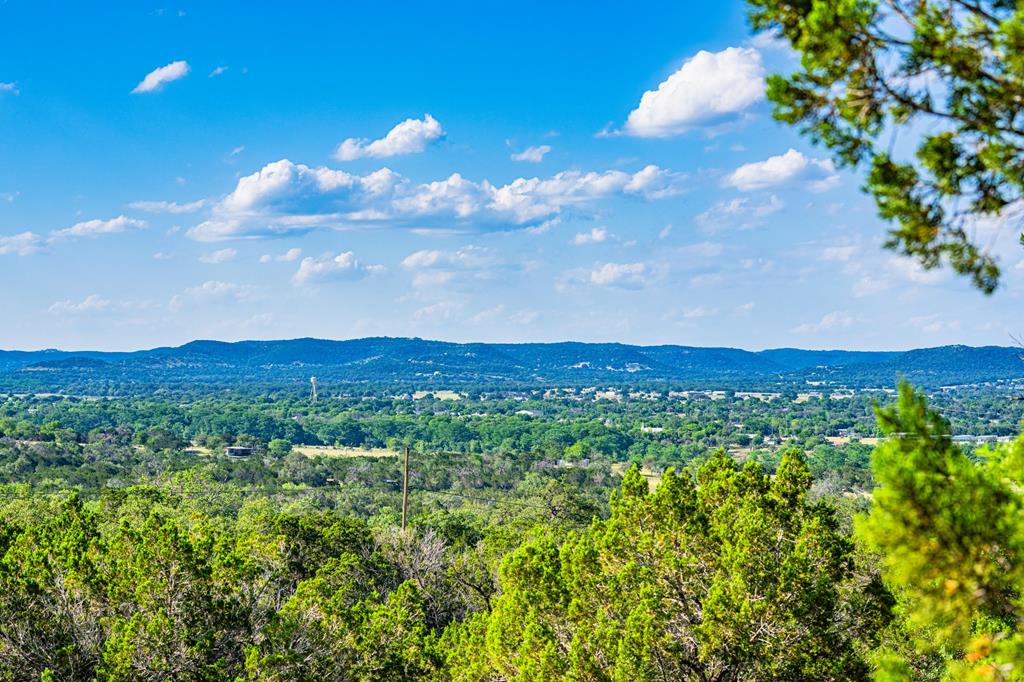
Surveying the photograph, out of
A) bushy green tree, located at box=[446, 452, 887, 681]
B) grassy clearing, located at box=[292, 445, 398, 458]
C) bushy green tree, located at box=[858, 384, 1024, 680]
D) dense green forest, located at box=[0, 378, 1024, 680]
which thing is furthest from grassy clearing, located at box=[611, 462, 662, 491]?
bushy green tree, located at box=[858, 384, 1024, 680]

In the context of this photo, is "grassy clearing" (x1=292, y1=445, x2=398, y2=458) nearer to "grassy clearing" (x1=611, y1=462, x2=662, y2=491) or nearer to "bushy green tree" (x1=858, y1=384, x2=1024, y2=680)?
"grassy clearing" (x1=611, y1=462, x2=662, y2=491)

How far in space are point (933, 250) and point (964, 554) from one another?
1741 millimetres

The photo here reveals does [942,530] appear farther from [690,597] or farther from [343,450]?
[343,450]

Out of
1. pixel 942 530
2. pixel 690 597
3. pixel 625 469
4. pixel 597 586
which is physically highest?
pixel 942 530

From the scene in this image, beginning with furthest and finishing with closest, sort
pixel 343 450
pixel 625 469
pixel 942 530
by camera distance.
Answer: pixel 343 450 → pixel 625 469 → pixel 942 530

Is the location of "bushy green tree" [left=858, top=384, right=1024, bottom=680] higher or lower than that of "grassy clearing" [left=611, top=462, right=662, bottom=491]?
higher

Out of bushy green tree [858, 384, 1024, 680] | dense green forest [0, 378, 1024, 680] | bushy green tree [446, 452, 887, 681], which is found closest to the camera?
bushy green tree [858, 384, 1024, 680]

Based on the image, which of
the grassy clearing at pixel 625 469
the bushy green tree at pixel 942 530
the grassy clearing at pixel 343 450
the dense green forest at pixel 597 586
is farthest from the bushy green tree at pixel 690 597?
the grassy clearing at pixel 343 450

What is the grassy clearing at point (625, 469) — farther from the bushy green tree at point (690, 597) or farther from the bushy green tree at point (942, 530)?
the bushy green tree at point (942, 530)

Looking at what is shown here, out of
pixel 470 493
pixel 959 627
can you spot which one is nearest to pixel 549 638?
pixel 959 627

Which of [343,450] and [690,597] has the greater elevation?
[690,597]

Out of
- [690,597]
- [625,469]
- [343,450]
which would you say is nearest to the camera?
[690,597]

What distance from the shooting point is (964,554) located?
570 centimetres

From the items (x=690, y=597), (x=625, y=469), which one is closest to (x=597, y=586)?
(x=690, y=597)
